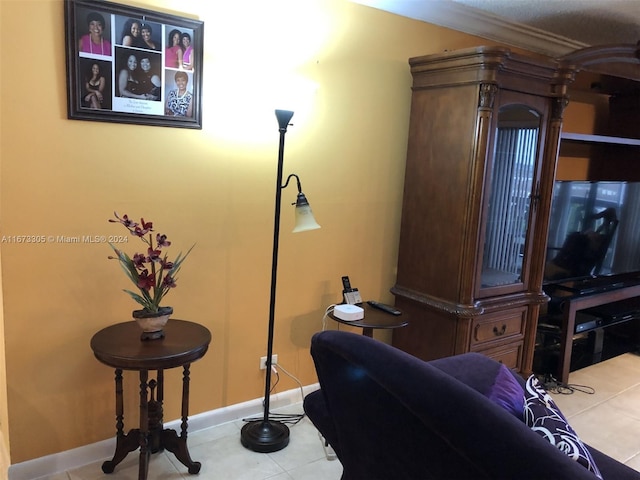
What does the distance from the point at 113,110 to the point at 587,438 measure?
2683mm

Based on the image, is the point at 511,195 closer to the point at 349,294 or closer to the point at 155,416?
the point at 349,294

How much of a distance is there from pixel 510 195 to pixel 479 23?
3.43 ft

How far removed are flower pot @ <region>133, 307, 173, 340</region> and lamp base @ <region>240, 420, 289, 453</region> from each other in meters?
0.70

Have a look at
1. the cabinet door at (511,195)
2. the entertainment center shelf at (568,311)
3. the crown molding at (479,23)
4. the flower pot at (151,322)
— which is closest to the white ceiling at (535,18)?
the crown molding at (479,23)

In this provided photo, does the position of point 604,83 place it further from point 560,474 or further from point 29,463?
point 29,463

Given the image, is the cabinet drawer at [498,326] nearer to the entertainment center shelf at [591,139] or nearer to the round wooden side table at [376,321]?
the round wooden side table at [376,321]

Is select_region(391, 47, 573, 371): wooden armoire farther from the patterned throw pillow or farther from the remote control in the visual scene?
the patterned throw pillow

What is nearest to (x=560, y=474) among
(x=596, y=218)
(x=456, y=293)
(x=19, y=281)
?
(x=456, y=293)

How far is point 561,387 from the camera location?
3.08 m

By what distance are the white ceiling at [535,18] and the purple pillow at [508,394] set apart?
191 centimetres

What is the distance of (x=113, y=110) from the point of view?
6.33 feet

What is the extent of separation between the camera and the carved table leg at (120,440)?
6.46 ft

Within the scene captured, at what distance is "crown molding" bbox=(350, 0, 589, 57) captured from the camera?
2580 mm

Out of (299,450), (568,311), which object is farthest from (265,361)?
(568,311)
